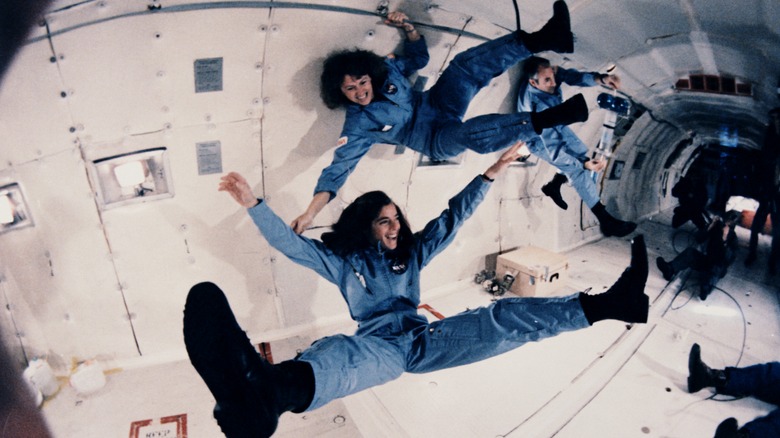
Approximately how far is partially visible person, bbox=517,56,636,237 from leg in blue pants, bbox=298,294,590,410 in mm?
1907

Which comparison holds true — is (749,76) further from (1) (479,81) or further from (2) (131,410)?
(2) (131,410)

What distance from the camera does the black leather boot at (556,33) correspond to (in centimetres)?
203

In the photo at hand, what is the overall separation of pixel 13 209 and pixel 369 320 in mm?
2430

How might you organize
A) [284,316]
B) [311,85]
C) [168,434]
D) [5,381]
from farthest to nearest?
[284,316], [311,85], [168,434], [5,381]

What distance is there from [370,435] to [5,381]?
2.46 meters

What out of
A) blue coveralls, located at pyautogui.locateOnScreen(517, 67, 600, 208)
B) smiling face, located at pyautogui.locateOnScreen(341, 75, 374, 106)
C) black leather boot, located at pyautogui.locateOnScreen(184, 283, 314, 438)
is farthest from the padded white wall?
black leather boot, located at pyautogui.locateOnScreen(184, 283, 314, 438)

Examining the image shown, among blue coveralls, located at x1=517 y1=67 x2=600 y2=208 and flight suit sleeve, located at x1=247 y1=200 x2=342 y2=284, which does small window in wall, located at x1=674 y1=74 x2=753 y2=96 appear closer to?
blue coveralls, located at x1=517 y1=67 x2=600 y2=208

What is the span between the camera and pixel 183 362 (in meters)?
2.91

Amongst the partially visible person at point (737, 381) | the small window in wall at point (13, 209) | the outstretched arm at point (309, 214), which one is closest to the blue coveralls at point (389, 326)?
the outstretched arm at point (309, 214)

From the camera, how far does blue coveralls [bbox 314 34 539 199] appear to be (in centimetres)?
227

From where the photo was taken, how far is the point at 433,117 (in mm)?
2736

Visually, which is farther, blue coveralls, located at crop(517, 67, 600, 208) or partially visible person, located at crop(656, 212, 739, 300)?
partially visible person, located at crop(656, 212, 739, 300)

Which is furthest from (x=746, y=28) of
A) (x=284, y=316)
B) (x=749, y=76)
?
(x=284, y=316)

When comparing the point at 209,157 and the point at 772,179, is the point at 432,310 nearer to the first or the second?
the point at 209,157
